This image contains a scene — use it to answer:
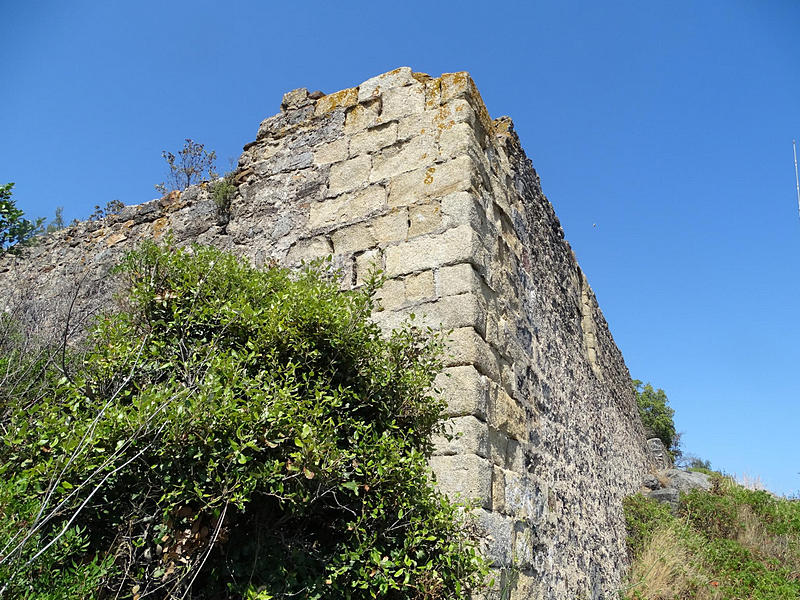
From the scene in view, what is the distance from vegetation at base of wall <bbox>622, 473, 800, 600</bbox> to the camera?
597 centimetres

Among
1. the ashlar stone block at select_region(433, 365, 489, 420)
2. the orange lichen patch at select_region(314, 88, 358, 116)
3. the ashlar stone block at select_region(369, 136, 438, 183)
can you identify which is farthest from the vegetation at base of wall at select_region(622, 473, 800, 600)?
the orange lichen patch at select_region(314, 88, 358, 116)

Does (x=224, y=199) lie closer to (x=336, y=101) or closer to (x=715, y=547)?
(x=336, y=101)

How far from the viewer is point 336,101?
4820 millimetres

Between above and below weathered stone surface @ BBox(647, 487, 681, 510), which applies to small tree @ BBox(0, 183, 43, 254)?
above

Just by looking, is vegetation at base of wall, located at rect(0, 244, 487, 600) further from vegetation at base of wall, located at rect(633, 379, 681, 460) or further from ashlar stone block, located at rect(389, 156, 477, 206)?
vegetation at base of wall, located at rect(633, 379, 681, 460)

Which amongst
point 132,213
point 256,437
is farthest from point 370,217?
point 132,213

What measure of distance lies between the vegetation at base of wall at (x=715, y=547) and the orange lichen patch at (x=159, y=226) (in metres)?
5.43

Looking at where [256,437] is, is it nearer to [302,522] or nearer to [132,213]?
[302,522]

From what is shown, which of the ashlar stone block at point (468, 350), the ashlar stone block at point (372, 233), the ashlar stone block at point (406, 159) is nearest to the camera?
the ashlar stone block at point (468, 350)

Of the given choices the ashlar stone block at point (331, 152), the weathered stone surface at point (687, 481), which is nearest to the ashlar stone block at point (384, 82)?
the ashlar stone block at point (331, 152)

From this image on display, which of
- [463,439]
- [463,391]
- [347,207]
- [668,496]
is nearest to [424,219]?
[347,207]

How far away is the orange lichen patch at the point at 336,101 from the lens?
473 cm

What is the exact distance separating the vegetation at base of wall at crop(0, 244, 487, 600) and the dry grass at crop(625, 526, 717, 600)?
406 cm

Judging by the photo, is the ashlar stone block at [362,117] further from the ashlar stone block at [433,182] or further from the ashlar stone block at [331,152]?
the ashlar stone block at [433,182]
